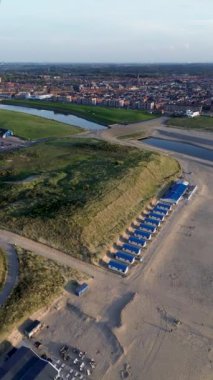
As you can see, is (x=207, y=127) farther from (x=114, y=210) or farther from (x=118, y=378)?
(x=118, y=378)

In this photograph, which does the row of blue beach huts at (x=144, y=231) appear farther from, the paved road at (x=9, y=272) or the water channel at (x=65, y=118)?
the water channel at (x=65, y=118)

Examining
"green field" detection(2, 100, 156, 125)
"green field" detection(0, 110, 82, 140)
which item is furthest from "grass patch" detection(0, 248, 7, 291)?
"green field" detection(2, 100, 156, 125)

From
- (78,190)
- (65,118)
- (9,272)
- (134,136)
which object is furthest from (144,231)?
(65,118)

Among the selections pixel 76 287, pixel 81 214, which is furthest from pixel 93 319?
pixel 81 214

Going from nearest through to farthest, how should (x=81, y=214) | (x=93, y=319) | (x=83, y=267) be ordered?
1. (x=93, y=319)
2. (x=83, y=267)
3. (x=81, y=214)

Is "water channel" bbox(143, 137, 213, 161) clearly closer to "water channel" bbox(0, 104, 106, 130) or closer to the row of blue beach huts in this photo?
"water channel" bbox(0, 104, 106, 130)

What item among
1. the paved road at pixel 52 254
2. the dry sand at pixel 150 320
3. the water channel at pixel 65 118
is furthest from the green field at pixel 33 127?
the dry sand at pixel 150 320
